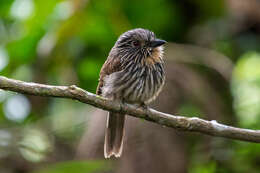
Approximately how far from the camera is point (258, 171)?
4855 mm

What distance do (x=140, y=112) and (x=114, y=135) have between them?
3.02ft

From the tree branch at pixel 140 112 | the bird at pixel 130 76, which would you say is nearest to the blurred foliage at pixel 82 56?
the bird at pixel 130 76

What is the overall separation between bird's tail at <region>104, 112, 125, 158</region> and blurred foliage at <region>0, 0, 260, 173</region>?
0.57 metres

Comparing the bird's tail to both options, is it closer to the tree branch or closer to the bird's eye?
the bird's eye

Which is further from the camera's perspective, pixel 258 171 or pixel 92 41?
pixel 92 41

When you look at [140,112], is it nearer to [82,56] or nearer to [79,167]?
[79,167]

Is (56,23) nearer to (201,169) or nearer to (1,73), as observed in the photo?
(1,73)

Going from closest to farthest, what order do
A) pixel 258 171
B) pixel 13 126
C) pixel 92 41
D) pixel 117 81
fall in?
pixel 117 81, pixel 258 171, pixel 13 126, pixel 92 41

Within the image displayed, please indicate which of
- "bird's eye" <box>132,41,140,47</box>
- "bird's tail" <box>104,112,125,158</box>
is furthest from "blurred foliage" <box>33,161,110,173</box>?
"bird's eye" <box>132,41,140,47</box>


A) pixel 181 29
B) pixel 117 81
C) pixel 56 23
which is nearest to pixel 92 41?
pixel 56 23

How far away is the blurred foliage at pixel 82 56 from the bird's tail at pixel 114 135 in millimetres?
567

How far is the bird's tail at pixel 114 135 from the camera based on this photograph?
4141 millimetres

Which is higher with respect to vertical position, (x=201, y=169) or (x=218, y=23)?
(x=218, y=23)

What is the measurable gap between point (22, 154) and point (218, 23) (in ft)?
7.58
